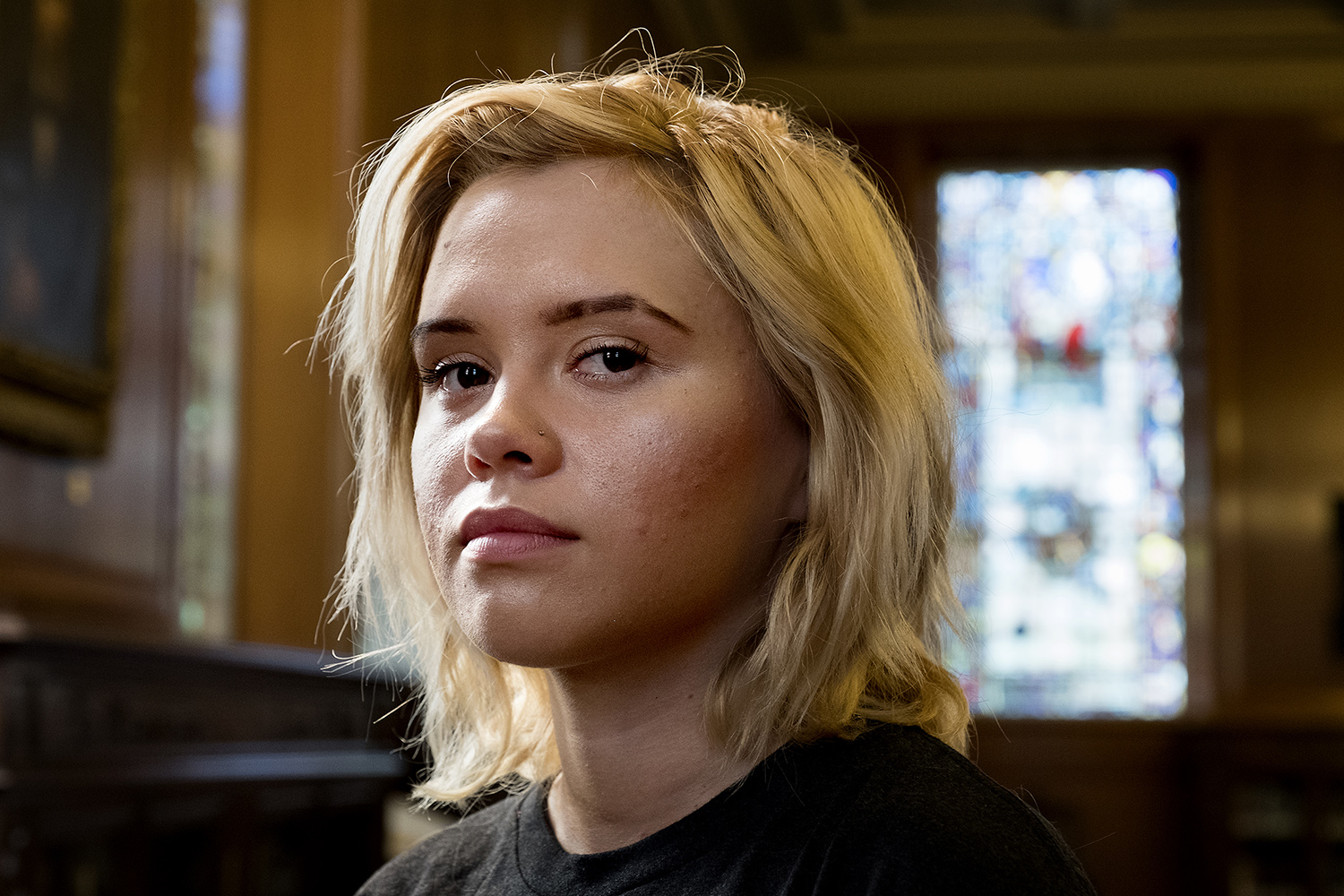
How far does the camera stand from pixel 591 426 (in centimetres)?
98

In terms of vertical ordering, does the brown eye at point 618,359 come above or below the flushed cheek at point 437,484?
above

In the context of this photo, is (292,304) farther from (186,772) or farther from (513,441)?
(513,441)

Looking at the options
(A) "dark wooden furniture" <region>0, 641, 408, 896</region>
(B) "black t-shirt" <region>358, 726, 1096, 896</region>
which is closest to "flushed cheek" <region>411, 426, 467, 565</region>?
(B) "black t-shirt" <region>358, 726, 1096, 896</region>

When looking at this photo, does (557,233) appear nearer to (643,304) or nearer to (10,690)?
(643,304)

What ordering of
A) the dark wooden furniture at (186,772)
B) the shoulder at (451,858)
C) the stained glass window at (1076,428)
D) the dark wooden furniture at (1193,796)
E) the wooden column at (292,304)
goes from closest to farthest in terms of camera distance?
the shoulder at (451,858) < the dark wooden furniture at (186,772) < the wooden column at (292,304) < the dark wooden furniture at (1193,796) < the stained glass window at (1076,428)

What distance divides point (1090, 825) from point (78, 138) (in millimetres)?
6565

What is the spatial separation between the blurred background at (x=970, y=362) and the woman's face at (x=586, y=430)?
7.22ft

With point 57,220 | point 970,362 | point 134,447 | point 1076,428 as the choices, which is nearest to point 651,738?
point 57,220

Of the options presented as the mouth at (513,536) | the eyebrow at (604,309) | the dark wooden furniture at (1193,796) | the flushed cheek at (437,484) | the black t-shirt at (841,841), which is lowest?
the dark wooden furniture at (1193,796)

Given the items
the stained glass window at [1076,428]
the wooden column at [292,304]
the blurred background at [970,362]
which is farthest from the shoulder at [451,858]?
the stained glass window at [1076,428]

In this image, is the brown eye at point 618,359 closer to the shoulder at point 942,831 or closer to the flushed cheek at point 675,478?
the flushed cheek at point 675,478

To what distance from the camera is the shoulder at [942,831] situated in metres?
0.86

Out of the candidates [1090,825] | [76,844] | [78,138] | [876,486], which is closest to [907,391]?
[876,486]

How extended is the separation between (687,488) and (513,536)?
0.39 ft
